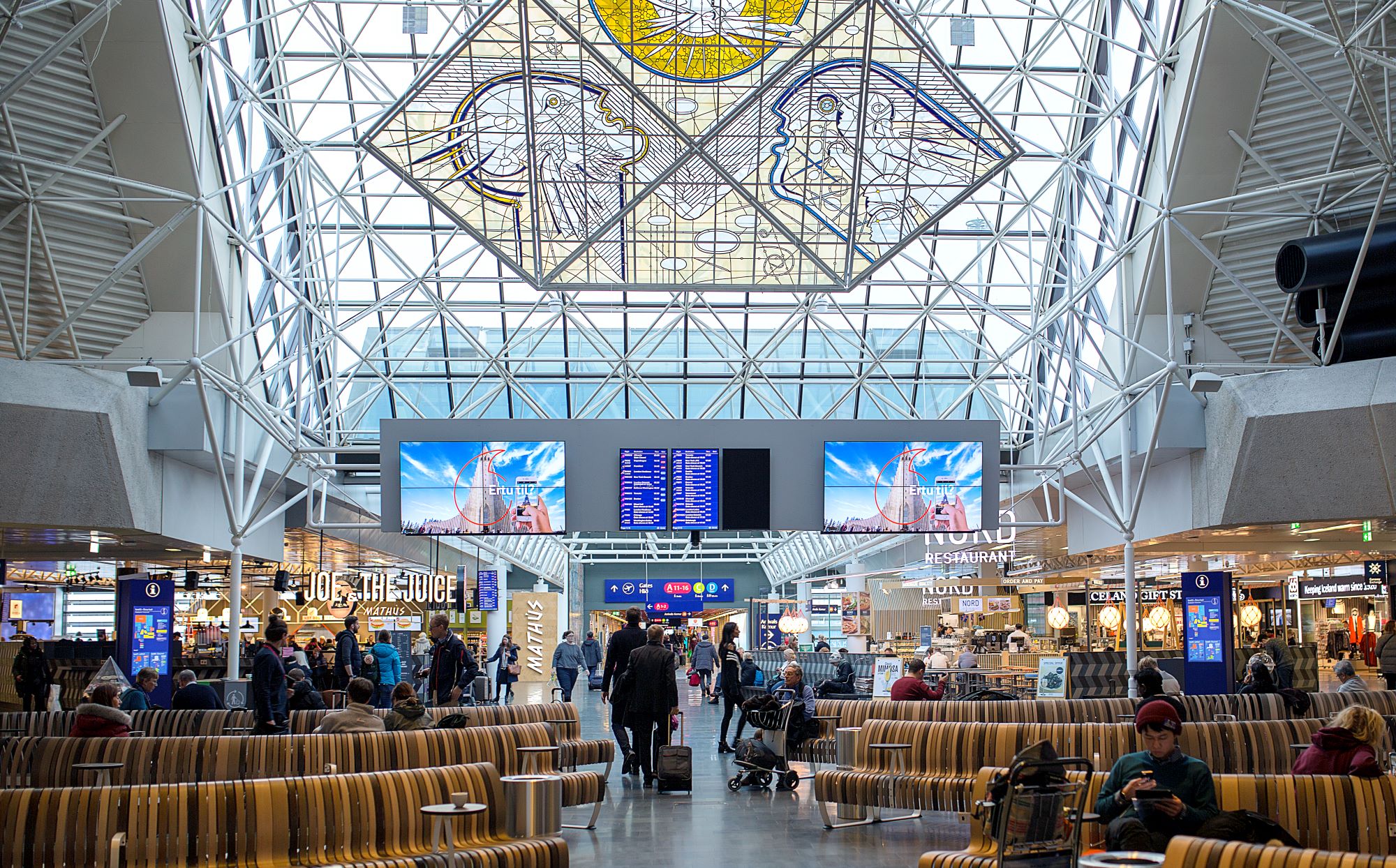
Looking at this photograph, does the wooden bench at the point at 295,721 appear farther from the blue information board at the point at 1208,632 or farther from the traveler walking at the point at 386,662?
the blue information board at the point at 1208,632

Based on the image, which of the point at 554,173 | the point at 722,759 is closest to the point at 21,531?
the point at 554,173

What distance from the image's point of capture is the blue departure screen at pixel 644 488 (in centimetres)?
2125

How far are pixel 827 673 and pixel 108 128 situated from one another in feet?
64.8

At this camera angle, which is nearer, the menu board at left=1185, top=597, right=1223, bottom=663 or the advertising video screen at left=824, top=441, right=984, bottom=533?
the menu board at left=1185, top=597, right=1223, bottom=663

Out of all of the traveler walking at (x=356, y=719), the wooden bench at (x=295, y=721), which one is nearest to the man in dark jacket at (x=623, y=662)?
the wooden bench at (x=295, y=721)

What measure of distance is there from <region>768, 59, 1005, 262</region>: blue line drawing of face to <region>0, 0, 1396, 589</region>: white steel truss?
2.88m

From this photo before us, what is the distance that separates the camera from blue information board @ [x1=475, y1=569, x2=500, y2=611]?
37897mm

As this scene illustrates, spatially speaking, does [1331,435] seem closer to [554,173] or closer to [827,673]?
[554,173]

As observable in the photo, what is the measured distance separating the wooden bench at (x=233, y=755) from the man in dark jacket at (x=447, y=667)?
5019 millimetres

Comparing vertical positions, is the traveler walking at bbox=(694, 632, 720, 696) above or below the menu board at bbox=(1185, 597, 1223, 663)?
below

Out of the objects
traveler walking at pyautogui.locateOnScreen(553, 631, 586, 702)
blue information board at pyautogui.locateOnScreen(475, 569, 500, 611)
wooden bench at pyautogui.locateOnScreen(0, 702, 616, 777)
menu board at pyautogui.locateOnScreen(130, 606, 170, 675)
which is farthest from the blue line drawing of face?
blue information board at pyautogui.locateOnScreen(475, 569, 500, 611)

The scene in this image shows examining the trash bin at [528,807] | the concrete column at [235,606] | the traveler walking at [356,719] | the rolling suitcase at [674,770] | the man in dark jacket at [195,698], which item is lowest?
the rolling suitcase at [674,770]

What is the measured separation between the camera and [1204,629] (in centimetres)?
2123

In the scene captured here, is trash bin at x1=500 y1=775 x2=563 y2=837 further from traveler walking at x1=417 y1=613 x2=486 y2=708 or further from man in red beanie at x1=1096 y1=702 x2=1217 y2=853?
traveler walking at x1=417 y1=613 x2=486 y2=708
